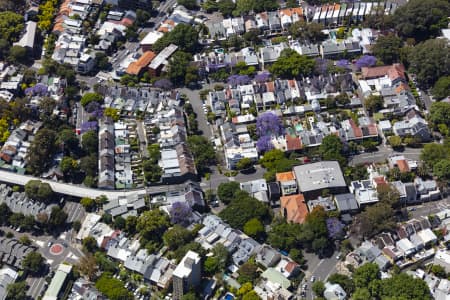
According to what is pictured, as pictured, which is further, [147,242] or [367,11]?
[367,11]

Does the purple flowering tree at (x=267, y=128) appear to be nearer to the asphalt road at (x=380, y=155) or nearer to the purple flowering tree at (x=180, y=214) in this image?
the asphalt road at (x=380, y=155)

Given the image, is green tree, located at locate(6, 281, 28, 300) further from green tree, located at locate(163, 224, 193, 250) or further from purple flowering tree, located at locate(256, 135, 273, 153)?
purple flowering tree, located at locate(256, 135, 273, 153)

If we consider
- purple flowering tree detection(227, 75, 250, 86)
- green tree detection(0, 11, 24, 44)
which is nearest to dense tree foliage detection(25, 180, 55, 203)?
purple flowering tree detection(227, 75, 250, 86)

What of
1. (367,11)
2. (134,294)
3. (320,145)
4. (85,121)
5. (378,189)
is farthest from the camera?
(367,11)

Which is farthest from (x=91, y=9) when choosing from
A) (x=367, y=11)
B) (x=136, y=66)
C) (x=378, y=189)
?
(x=378, y=189)

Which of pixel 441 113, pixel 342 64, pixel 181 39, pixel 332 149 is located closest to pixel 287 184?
pixel 332 149

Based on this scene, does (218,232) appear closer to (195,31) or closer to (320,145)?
(320,145)
